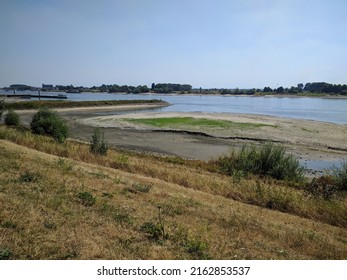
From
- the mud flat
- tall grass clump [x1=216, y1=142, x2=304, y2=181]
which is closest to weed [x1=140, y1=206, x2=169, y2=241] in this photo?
tall grass clump [x1=216, y1=142, x2=304, y2=181]

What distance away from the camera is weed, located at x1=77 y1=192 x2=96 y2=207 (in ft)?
24.1

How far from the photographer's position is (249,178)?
16062mm

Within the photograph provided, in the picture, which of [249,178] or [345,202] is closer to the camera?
[345,202]

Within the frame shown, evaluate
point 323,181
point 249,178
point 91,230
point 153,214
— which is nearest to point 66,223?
point 91,230

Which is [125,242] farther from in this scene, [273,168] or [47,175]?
[273,168]

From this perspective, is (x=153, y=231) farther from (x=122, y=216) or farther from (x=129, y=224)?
(x=122, y=216)

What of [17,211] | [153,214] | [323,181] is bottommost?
[323,181]

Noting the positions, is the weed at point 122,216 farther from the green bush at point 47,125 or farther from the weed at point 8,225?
the green bush at point 47,125

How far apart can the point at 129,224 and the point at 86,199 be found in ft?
5.75

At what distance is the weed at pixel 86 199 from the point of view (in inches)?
289

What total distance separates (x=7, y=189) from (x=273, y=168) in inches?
565

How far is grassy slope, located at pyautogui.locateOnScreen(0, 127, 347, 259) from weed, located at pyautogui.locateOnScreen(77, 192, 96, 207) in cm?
10

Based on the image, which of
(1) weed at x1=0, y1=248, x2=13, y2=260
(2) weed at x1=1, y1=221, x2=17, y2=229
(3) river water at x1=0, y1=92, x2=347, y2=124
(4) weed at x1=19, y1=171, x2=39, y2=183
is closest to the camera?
(1) weed at x1=0, y1=248, x2=13, y2=260

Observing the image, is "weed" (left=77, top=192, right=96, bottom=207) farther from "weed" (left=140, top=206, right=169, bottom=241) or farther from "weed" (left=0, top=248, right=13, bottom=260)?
"weed" (left=0, top=248, right=13, bottom=260)
